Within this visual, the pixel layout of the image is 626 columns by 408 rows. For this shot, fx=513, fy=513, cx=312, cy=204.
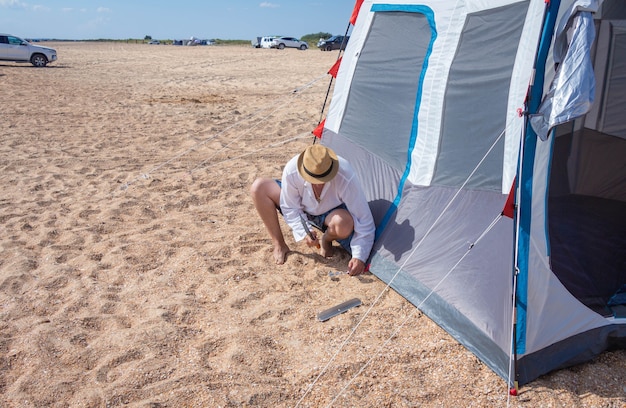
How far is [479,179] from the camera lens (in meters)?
3.10

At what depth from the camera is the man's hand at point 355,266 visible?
3.59 metres

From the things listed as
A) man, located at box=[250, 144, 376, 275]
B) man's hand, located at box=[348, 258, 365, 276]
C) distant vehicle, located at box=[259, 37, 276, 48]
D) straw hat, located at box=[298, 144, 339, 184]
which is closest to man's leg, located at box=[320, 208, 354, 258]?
man, located at box=[250, 144, 376, 275]

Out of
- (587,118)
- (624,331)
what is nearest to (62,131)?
(587,118)

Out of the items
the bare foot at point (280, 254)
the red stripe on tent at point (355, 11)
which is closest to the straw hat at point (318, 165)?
the bare foot at point (280, 254)

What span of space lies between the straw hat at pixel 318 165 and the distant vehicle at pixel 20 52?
1918 cm

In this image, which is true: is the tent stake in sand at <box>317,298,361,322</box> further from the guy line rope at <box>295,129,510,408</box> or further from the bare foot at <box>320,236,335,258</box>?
Answer: the bare foot at <box>320,236,335,258</box>

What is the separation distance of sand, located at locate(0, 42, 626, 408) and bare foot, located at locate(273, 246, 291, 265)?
0.23 ft

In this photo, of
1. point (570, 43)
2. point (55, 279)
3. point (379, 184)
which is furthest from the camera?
point (379, 184)

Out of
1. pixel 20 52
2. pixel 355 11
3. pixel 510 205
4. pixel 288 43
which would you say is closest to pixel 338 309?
pixel 510 205

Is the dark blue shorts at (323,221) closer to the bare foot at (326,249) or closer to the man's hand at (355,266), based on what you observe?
the bare foot at (326,249)

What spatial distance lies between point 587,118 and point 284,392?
10.1 ft

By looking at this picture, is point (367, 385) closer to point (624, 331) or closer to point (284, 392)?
point (284, 392)

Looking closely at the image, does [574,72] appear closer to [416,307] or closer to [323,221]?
[416,307]

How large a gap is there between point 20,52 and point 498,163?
20248 mm
